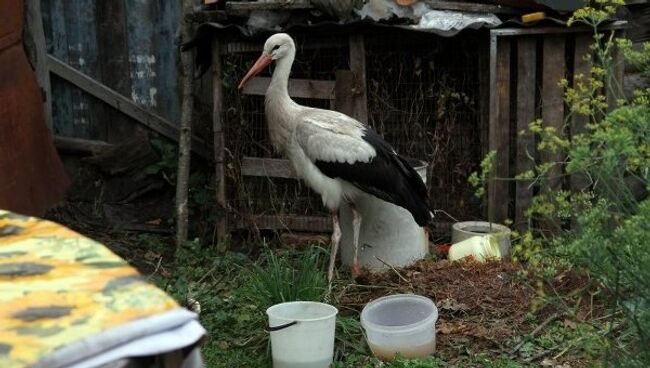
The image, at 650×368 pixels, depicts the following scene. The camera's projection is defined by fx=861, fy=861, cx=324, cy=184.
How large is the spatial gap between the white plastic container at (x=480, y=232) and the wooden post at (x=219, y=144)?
1929 millimetres

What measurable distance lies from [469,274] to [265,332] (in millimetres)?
1562

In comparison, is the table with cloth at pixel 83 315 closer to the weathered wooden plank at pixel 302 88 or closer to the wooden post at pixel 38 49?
the weathered wooden plank at pixel 302 88

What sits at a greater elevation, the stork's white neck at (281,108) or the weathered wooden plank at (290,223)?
the stork's white neck at (281,108)

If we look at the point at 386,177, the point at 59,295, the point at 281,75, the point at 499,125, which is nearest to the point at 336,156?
the point at 386,177

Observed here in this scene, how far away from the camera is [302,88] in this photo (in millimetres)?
7105

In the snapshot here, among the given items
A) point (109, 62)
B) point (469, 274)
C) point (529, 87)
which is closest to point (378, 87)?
point (529, 87)

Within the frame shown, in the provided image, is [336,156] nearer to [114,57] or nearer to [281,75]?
[281,75]

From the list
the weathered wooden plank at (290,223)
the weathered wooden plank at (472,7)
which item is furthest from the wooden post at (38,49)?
the weathered wooden plank at (472,7)

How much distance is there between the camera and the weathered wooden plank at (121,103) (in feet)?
26.0

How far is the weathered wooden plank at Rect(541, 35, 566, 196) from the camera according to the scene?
A: 258 inches

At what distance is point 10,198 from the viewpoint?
646 centimetres

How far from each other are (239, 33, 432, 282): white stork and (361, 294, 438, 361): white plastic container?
82 centimetres

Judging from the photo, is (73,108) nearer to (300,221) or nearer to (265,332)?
(300,221)

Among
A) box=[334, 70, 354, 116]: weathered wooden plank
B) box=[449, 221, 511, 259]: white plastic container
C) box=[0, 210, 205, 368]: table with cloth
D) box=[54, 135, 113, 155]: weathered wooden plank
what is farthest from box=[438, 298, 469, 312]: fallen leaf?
box=[54, 135, 113, 155]: weathered wooden plank
